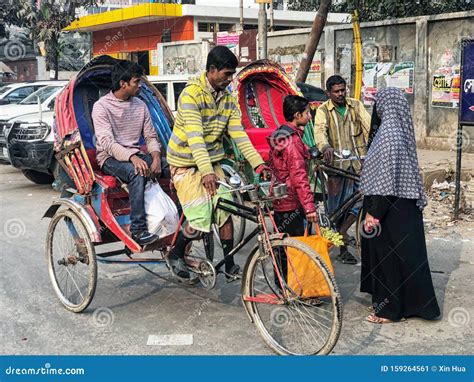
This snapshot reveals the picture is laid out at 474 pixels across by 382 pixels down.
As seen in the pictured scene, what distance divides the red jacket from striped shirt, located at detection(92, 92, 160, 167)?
41.2 inches

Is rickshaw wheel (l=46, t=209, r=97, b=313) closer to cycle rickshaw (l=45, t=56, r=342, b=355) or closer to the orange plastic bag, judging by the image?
cycle rickshaw (l=45, t=56, r=342, b=355)

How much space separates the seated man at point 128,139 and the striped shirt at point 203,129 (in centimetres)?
34

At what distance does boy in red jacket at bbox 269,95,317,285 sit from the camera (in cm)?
455

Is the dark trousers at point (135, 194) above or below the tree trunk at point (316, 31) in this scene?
below

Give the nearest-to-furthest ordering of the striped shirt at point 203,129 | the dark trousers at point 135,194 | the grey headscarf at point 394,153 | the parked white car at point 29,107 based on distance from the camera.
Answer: the grey headscarf at point 394,153 → the striped shirt at point 203,129 → the dark trousers at point 135,194 → the parked white car at point 29,107

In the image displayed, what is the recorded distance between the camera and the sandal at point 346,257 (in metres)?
5.95

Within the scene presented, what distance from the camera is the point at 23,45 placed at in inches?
1839

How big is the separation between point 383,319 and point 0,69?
32508mm

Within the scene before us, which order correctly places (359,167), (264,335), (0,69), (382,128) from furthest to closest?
1. (0,69)
2. (359,167)
3. (382,128)
4. (264,335)

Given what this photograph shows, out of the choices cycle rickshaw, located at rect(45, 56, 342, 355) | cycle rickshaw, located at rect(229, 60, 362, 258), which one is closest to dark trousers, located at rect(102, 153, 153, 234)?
cycle rickshaw, located at rect(45, 56, 342, 355)

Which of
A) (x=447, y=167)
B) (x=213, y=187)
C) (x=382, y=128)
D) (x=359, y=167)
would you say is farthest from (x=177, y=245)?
(x=447, y=167)

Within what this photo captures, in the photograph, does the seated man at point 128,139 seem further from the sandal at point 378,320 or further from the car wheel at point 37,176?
the car wheel at point 37,176

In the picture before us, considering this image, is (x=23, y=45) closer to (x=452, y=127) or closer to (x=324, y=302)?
(x=452, y=127)

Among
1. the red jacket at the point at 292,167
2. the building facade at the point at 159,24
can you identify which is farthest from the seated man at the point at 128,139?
the building facade at the point at 159,24
